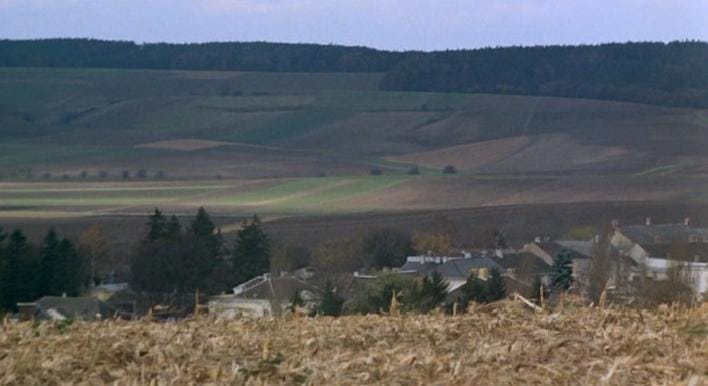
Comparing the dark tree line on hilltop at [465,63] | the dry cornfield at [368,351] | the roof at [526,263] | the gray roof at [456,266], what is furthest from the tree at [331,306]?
the dark tree line on hilltop at [465,63]

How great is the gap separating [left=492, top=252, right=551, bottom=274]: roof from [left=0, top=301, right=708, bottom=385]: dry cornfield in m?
7.73

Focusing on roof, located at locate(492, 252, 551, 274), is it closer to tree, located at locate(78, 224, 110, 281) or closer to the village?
the village

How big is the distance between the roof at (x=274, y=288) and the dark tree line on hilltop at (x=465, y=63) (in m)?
32.9

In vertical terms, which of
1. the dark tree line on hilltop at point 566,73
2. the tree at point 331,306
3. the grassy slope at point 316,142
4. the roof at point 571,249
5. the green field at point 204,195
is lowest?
the roof at point 571,249

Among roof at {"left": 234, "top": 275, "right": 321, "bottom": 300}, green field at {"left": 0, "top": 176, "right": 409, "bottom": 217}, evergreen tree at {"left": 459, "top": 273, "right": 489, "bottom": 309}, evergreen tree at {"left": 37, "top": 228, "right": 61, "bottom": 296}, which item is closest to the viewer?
evergreen tree at {"left": 459, "top": 273, "right": 489, "bottom": 309}

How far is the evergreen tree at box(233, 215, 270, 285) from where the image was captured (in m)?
12.8


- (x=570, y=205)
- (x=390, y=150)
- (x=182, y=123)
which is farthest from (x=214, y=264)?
(x=182, y=123)

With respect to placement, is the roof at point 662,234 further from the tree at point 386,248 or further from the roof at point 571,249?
the tree at point 386,248

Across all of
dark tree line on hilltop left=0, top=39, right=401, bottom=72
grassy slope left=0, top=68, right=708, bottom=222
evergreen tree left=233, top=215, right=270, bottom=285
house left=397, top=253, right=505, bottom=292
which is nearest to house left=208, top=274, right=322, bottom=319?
evergreen tree left=233, top=215, right=270, bottom=285

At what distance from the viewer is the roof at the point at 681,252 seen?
1140 cm

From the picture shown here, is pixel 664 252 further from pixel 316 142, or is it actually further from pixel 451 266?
pixel 316 142

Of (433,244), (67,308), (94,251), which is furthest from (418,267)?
(67,308)

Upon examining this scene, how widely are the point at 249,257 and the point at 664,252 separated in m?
4.12

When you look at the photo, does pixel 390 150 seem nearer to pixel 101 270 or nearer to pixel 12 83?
pixel 12 83
